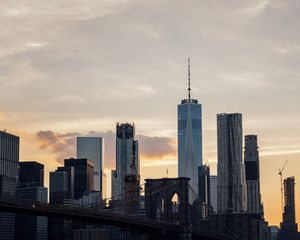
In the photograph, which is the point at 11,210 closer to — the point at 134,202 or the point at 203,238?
the point at 203,238

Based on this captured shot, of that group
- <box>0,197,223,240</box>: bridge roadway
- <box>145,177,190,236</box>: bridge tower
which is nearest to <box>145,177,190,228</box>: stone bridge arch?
<box>145,177,190,236</box>: bridge tower

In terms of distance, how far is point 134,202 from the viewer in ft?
654

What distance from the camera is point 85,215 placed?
383ft

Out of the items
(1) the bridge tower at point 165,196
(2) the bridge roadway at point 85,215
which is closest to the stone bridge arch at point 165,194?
(1) the bridge tower at point 165,196

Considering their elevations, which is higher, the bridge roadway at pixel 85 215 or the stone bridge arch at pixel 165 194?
the stone bridge arch at pixel 165 194

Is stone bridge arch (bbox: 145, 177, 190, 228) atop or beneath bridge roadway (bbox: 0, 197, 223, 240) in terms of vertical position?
atop

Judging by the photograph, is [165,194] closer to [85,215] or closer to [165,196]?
[165,196]

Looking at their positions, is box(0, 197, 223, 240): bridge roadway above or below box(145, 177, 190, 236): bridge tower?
below

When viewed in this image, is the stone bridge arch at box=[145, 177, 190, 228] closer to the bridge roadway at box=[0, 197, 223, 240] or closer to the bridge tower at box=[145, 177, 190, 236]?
the bridge tower at box=[145, 177, 190, 236]

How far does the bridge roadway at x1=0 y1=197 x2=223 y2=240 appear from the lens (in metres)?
105

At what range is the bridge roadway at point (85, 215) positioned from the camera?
10531 centimetres

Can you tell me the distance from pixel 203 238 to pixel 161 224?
742 inches

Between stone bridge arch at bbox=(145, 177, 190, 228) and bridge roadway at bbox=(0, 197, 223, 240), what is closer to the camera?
bridge roadway at bbox=(0, 197, 223, 240)

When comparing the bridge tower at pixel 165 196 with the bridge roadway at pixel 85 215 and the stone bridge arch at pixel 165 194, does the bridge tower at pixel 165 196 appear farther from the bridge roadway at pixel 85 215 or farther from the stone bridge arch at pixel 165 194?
the bridge roadway at pixel 85 215
